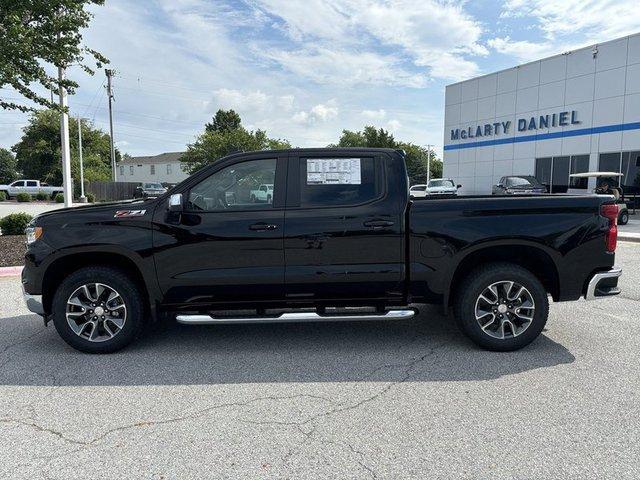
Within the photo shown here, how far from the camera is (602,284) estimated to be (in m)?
4.54

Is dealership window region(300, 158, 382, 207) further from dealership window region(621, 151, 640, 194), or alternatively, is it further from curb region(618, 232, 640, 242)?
dealership window region(621, 151, 640, 194)

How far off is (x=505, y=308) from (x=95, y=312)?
3881 mm

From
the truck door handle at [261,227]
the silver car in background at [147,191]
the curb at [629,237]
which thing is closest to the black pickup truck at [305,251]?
the truck door handle at [261,227]

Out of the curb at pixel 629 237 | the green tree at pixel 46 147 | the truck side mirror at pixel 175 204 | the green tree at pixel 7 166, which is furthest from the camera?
the green tree at pixel 7 166

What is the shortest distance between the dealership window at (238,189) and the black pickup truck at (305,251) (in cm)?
1

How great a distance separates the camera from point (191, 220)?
4465 millimetres

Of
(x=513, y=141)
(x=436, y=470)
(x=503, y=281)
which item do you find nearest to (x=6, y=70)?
(x=503, y=281)

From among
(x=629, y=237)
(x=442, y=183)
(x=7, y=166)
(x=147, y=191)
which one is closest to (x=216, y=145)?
(x=147, y=191)

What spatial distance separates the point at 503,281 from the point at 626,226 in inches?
613

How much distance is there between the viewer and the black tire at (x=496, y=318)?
177 inches

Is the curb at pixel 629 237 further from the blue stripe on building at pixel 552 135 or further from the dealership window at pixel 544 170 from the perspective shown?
the dealership window at pixel 544 170

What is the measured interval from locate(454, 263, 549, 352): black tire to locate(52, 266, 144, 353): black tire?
3088 millimetres

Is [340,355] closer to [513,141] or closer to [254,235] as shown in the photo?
[254,235]

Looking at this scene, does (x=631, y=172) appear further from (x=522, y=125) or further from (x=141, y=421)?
(x=141, y=421)
